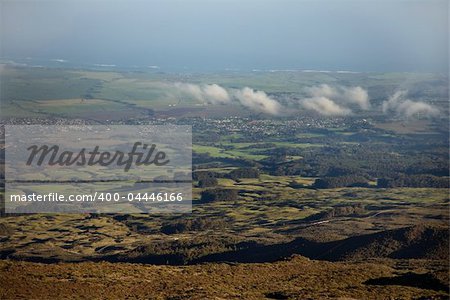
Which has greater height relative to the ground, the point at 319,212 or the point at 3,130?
the point at 3,130

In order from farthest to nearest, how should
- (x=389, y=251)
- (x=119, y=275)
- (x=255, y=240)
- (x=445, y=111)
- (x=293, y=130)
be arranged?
(x=445, y=111) < (x=293, y=130) < (x=255, y=240) < (x=389, y=251) < (x=119, y=275)

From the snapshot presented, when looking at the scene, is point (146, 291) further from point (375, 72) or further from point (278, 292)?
point (375, 72)

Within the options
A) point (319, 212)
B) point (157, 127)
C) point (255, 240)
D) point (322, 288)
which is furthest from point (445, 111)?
point (322, 288)

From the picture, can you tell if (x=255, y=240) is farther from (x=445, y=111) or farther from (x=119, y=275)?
(x=445, y=111)

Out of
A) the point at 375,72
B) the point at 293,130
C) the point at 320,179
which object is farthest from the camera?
the point at 375,72

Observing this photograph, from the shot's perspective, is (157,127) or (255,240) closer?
(255,240)

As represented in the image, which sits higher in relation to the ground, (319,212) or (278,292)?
(278,292)

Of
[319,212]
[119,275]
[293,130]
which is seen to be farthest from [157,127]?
[119,275]

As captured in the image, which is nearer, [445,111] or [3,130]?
[3,130]

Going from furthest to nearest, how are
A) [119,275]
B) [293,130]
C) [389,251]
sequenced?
[293,130] → [389,251] → [119,275]
